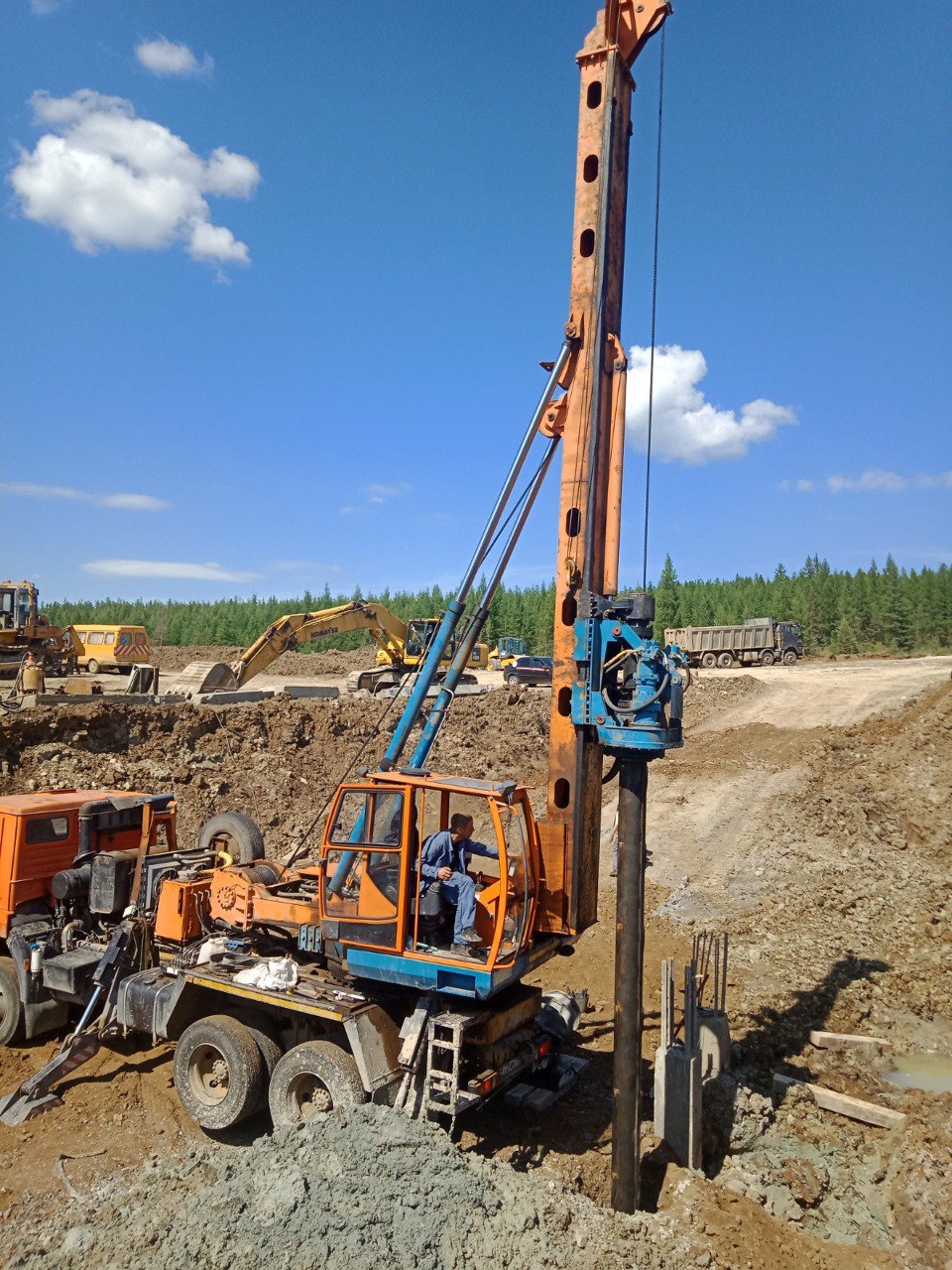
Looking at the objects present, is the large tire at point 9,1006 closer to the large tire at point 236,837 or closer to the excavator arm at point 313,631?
the large tire at point 236,837

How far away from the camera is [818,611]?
7050 cm

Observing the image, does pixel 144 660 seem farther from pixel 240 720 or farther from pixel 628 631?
pixel 628 631

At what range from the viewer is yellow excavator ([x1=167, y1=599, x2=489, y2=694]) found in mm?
19828

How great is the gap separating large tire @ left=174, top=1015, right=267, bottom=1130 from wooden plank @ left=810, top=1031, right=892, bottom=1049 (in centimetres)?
529

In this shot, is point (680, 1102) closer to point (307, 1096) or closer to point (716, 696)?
point (307, 1096)

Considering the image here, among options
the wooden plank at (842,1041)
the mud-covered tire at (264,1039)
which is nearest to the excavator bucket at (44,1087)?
the mud-covered tire at (264,1039)

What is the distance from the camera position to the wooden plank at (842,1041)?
8.19 meters

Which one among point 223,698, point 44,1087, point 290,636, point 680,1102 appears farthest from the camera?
point 223,698

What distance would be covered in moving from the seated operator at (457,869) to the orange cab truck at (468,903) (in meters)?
0.02

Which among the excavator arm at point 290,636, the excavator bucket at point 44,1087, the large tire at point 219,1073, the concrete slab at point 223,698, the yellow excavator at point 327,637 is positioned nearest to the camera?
the large tire at point 219,1073

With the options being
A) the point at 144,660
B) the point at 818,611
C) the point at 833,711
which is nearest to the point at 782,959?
the point at 833,711

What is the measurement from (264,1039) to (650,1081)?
3.35m

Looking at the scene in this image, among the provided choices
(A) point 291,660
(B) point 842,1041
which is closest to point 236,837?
(B) point 842,1041

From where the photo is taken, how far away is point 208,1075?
7.00 metres
